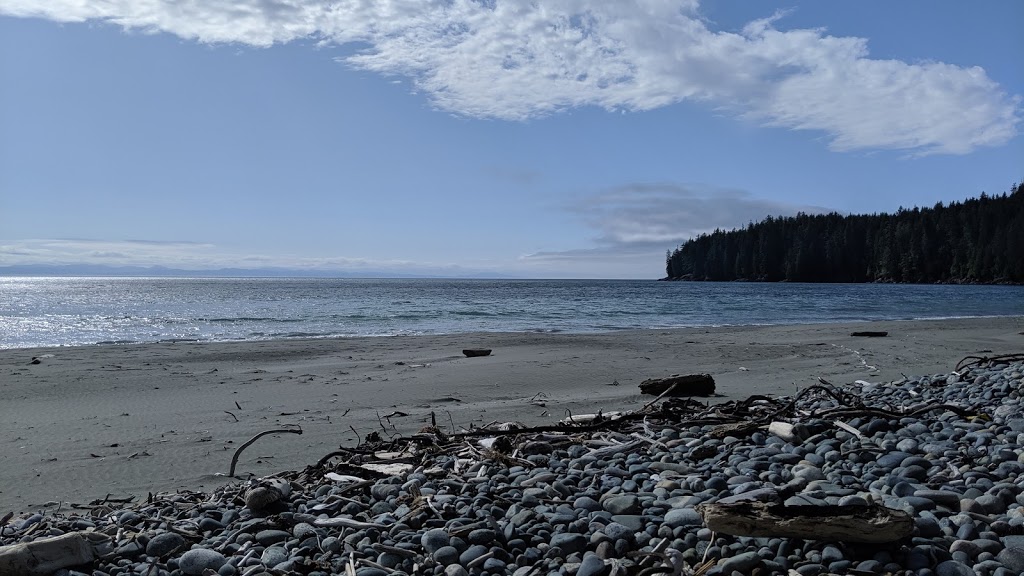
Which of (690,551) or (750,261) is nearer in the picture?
(690,551)

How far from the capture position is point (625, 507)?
2.88 metres

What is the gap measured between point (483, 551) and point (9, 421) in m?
6.79

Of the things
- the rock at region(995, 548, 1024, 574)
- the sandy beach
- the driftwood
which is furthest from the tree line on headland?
the rock at region(995, 548, 1024, 574)

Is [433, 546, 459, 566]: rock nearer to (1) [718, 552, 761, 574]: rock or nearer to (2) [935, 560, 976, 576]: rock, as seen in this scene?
(1) [718, 552, 761, 574]: rock

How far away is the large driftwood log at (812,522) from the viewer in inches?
90.4

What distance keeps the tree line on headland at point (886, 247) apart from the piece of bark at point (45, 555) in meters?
103

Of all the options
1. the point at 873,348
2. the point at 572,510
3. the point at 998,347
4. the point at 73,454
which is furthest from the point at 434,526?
Result: the point at 998,347

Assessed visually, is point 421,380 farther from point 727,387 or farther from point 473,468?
point 473,468

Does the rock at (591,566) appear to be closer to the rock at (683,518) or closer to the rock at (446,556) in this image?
the rock at (683,518)

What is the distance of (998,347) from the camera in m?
14.1

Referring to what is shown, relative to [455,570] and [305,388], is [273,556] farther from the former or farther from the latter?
[305,388]

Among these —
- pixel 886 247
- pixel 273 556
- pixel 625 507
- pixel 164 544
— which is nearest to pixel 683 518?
pixel 625 507

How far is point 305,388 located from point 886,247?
110 metres

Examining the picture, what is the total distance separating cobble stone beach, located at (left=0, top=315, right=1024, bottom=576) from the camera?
236 cm
